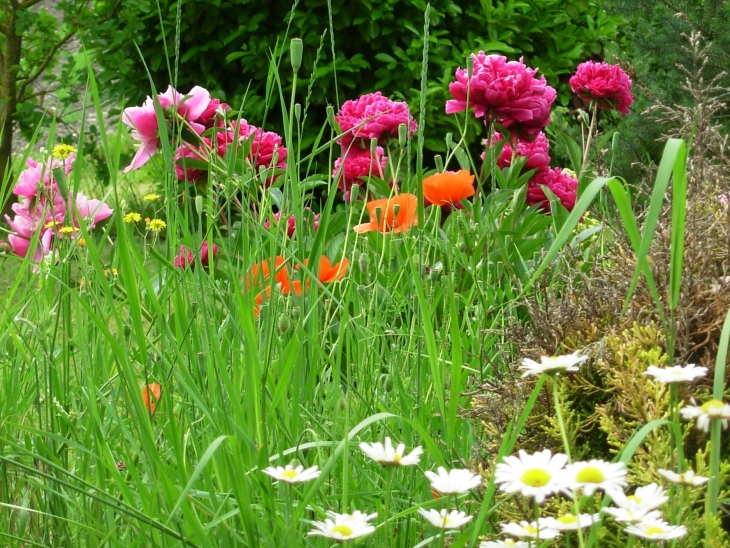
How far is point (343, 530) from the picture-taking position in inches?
32.1

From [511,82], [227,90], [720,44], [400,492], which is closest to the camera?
[400,492]

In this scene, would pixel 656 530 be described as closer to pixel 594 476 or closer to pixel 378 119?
pixel 594 476

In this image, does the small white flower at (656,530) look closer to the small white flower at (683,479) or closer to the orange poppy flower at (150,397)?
→ the small white flower at (683,479)

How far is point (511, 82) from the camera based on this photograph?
87.1 inches

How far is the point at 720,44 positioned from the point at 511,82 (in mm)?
2075

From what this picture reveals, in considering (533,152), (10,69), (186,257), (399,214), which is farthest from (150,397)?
(10,69)

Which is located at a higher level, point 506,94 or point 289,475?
point 506,94

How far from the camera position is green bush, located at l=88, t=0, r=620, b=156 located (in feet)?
15.2

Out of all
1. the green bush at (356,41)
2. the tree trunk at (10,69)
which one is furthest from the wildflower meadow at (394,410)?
the tree trunk at (10,69)

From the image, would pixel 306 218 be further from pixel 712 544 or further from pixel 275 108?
pixel 275 108

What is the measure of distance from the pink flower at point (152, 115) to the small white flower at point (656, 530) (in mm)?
1117

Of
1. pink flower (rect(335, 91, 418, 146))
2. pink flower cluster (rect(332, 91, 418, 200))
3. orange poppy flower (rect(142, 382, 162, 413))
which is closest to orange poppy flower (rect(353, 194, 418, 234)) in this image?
pink flower cluster (rect(332, 91, 418, 200))

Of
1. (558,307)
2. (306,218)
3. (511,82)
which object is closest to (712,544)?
(558,307)

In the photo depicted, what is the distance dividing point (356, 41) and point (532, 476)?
4286mm
